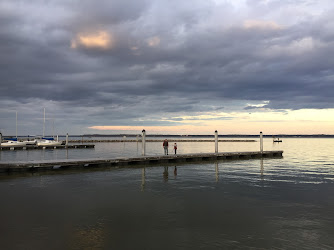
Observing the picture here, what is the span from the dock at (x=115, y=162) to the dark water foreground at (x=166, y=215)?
5.63 m

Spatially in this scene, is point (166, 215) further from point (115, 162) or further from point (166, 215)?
point (115, 162)

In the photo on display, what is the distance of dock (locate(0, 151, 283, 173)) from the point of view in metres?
24.4

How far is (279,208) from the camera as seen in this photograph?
12.6m

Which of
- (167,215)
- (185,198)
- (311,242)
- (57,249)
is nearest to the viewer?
(57,249)

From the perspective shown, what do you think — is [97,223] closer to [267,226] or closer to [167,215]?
[167,215]

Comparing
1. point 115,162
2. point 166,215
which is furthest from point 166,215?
point 115,162

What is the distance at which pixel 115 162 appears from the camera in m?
29.6

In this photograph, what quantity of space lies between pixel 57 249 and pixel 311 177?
2065 cm

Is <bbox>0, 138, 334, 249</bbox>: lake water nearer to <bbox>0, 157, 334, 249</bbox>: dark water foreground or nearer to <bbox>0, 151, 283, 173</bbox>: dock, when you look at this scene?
<bbox>0, 157, 334, 249</bbox>: dark water foreground

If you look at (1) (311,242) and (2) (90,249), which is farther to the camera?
(1) (311,242)

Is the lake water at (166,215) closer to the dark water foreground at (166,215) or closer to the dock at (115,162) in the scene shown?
the dark water foreground at (166,215)

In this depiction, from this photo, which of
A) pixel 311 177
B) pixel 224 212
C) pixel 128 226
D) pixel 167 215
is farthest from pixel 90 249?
pixel 311 177

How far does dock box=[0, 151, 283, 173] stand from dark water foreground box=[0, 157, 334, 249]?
5630 mm

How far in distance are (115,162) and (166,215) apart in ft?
62.6
